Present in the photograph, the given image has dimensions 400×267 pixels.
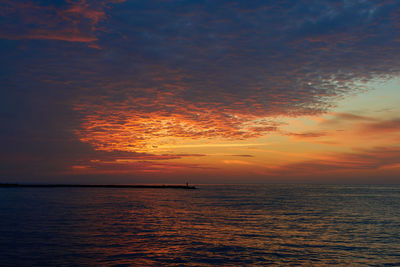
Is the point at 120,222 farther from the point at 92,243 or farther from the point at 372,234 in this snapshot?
the point at 372,234

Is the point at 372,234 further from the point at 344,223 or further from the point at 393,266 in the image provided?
the point at 393,266

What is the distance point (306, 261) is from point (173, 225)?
73.4 feet

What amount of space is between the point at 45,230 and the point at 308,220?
119 feet

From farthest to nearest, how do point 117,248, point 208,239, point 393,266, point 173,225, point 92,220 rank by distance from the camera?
point 92,220, point 173,225, point 208,239, point 117,248, point 393,266

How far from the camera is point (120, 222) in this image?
46.9 m

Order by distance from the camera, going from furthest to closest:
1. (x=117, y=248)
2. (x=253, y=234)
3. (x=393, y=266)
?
(x=253, y=234)
(x=117, y=248)
(x=393, y=266)

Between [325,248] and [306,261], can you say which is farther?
[325,248]

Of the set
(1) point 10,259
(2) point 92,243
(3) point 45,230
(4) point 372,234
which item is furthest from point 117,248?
(4) point 372,234

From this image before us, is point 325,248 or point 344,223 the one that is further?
point 344,223

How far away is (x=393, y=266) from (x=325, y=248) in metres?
6.33

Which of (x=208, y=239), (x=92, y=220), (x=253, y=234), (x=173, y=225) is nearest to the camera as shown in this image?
(x=208, y=239)

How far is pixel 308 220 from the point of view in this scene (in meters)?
49.9

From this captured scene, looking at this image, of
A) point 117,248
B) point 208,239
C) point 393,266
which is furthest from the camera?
point 208,239

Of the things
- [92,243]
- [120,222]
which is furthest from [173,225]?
[92,243]
